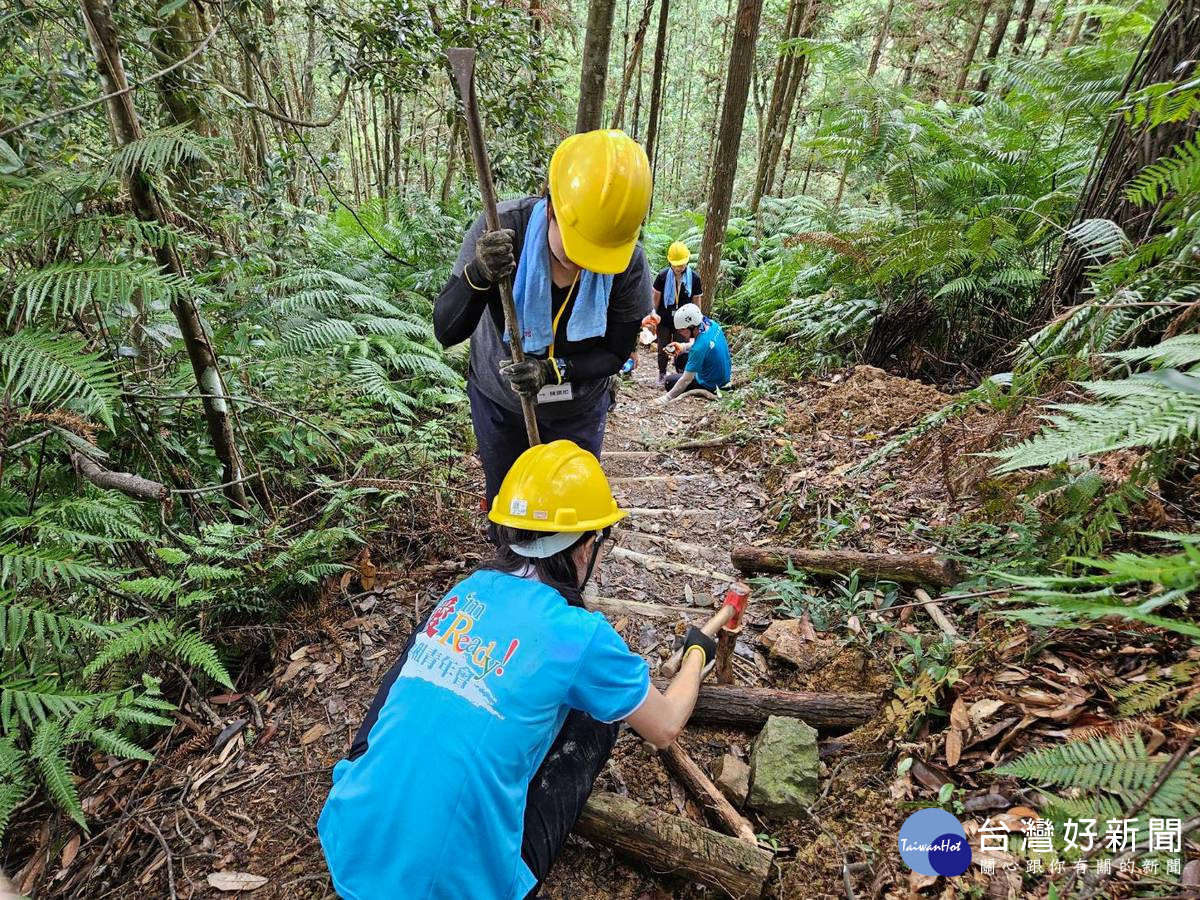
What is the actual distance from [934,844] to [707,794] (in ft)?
2.84

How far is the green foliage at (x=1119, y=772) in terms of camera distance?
1396mm

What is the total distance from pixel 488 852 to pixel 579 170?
8.55ft

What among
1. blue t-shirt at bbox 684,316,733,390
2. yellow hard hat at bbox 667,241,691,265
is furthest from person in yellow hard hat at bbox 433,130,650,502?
yellow hard hat at bbox 667,241,691,265

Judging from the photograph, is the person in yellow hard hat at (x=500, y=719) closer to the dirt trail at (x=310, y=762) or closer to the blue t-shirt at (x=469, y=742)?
the blue t-shirt at (x=469, y=742)

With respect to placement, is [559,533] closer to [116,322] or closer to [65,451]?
[65,451]

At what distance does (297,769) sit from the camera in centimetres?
273

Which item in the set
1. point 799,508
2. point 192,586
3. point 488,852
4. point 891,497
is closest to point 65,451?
point 192,586

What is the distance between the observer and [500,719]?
1.82m

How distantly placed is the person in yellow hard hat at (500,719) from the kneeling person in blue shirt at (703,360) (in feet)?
17.0

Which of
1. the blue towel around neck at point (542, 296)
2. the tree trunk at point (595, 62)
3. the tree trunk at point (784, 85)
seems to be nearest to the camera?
the blue towel around neck at point (542, 296)

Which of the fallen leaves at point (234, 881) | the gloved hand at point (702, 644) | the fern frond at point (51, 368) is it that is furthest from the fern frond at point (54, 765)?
the gloved hand at point (702, 644)

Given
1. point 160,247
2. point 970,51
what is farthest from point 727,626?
point 970,51

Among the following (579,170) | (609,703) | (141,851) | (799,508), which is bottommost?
(141,851)

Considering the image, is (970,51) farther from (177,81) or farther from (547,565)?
(547,565)
